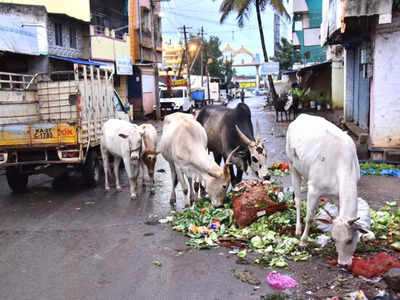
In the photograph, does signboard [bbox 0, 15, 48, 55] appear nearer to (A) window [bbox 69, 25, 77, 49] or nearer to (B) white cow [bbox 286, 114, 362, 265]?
(A) window [bbox 69, 25, 77, 49]

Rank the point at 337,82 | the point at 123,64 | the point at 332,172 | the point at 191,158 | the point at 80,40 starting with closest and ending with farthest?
the point at 332,172
the point at 191,158
the point at 80,40
the point at 337,82
the point at 123,64

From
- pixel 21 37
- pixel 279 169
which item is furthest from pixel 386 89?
pixel 21 37

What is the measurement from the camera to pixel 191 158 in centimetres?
728

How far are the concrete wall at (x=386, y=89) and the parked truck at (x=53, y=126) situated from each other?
6.42 meters

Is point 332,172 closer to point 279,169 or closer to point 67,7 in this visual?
point 279,169

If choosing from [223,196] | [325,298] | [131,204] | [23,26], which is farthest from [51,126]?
[23,26]

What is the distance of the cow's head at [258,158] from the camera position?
7484mm

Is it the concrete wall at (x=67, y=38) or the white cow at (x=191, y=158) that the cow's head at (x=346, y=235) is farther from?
the concrete wall at (x=67, y=38)

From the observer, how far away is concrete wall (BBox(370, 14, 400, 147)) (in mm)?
10570

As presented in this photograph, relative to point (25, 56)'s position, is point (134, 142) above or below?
below

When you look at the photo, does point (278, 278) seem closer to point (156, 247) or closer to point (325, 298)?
point (325, 298)

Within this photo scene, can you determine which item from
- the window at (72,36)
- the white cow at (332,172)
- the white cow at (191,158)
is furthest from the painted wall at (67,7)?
the white cow at (332,172)

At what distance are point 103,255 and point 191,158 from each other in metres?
2.17

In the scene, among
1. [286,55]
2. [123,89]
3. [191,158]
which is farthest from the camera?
[286,55]
